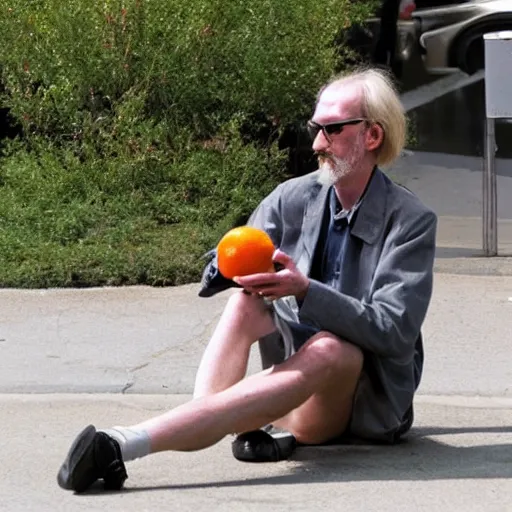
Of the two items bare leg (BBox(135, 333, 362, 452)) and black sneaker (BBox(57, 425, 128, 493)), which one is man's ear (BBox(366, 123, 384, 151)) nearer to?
bare leg (BBox(135, 333, 362, 452))

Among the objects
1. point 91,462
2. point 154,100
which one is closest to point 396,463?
point 91,462

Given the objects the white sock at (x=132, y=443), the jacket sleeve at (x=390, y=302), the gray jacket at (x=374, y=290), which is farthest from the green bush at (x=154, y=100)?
the white sock at (x=132, y=443)

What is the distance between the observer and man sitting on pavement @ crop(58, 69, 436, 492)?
4.31 meters

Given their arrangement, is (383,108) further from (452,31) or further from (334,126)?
(452,31)

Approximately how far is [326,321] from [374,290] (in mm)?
257

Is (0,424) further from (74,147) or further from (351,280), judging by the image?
(74,147)

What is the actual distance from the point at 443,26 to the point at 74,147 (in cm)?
675

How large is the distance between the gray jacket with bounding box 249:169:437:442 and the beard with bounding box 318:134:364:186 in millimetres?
100

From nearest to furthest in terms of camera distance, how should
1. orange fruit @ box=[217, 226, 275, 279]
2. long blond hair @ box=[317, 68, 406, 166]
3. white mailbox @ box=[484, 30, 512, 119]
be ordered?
orange fruit @ box=[217, 226, 275, 279]
long blond hair @ box=[317, 68, 406, 166]
white mailbox @ box=[484, 30, 512, 119]

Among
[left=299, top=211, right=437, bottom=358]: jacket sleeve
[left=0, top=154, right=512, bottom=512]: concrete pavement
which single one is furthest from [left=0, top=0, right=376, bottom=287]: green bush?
[left=299, top=211, right=437, bottom=358]: jacket sleeve

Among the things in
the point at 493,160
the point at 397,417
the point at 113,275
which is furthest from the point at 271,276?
the point at 493,160

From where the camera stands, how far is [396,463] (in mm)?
4645

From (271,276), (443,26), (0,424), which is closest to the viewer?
(271,276)

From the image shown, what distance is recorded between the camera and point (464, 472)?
455 centimetres
